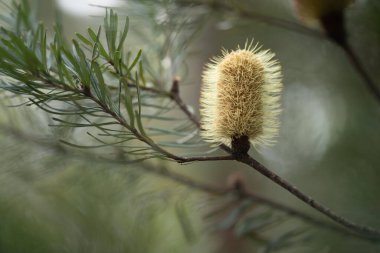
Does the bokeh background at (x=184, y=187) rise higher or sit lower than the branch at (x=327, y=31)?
lower

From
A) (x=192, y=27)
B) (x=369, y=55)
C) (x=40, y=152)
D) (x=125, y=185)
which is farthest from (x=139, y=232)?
(x=369, y=55)

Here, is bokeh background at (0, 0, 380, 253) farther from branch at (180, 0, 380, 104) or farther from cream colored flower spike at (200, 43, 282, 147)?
cream colored flower spike at (200, 43, 282, 147)

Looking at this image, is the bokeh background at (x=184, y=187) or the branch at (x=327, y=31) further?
the bokeh background at (x=184, y=187)

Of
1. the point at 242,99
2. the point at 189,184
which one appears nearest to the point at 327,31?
the point at 242,99

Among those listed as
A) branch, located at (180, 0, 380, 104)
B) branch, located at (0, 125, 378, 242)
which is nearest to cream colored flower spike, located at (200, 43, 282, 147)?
branch, located at (180, 0, 380, 104)

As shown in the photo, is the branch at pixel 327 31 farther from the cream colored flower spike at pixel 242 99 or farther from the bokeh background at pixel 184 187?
the cream colored flower spike at pixel 242 99

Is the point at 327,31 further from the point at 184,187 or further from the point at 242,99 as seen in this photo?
the point at 184,187

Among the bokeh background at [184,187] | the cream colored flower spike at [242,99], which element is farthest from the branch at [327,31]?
the cream colored flower spike at [242,99]
